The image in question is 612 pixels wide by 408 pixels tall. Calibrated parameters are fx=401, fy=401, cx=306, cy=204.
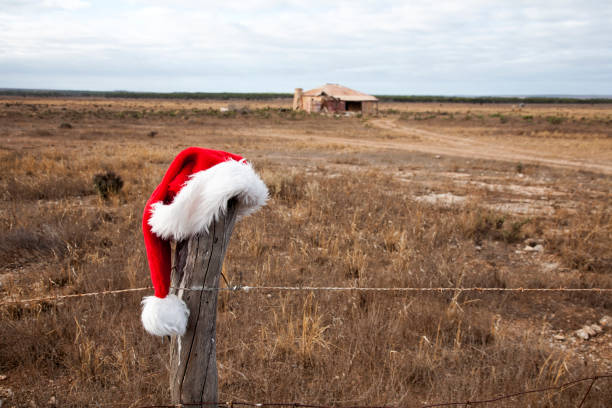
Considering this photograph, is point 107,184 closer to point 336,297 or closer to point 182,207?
point 336,297

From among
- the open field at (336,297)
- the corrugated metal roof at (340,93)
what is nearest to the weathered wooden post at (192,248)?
the open field at (336,297)

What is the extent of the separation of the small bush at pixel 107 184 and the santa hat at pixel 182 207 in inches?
251

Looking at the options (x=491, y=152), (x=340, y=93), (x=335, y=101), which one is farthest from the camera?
(x=340, y=93)

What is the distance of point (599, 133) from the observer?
21.8 meters

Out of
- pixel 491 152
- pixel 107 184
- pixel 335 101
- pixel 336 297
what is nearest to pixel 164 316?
pixel 336 297

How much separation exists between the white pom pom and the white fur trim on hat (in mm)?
270

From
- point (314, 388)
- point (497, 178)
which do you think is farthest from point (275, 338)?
point (497, 178)

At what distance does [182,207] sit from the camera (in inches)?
61.1

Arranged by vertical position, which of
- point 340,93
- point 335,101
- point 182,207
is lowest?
point 182,207

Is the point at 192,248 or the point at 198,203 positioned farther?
the point at 192,248

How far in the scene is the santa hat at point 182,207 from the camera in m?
1.57

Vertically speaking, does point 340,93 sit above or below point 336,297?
above

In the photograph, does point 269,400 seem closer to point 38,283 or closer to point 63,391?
point 63,391

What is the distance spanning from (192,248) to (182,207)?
0.25m
